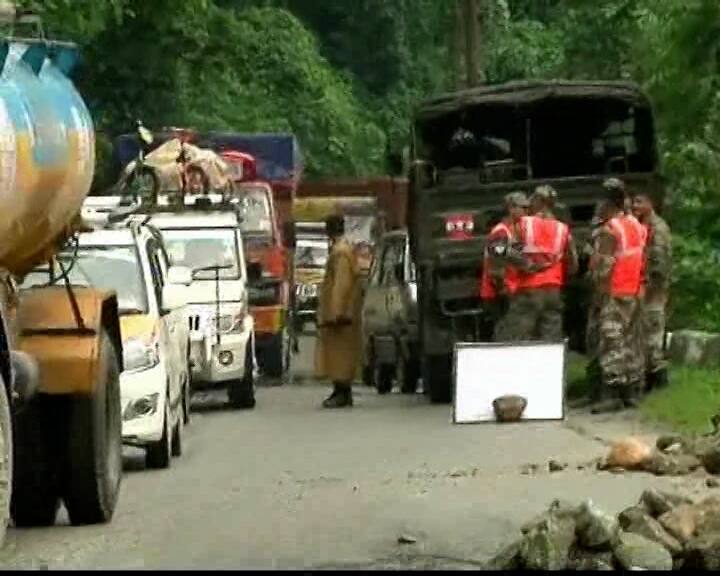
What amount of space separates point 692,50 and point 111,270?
8.21 metres

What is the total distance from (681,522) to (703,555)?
0.51m

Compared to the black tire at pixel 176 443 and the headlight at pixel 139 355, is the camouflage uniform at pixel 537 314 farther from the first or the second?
the headlight at pixel 139 355

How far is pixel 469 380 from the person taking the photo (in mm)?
17312

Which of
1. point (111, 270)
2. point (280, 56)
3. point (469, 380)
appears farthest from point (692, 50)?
point (280, 56)

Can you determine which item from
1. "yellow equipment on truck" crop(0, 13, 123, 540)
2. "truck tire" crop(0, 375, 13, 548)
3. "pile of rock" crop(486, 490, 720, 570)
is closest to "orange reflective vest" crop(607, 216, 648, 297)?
"yellow equipment on truck" crop(0, 13, 123, 540)

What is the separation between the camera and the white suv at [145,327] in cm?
1514

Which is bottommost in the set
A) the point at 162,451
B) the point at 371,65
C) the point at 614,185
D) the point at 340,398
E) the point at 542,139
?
the point at 340,398

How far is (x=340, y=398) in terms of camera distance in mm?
22203

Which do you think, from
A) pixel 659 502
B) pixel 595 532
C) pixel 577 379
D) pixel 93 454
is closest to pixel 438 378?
pixel 577 379

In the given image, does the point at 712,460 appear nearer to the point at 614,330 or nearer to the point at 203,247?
the point at 614,330

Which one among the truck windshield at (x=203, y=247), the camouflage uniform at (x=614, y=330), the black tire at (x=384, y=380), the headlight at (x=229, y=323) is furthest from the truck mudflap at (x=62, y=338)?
the black tire at (x=384, y=380)

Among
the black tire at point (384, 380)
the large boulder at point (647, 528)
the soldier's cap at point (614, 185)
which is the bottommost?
the black tire at point (384, 380)

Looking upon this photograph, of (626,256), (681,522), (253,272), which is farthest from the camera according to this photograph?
(253,272)

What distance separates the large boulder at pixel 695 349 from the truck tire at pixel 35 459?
9267mm
